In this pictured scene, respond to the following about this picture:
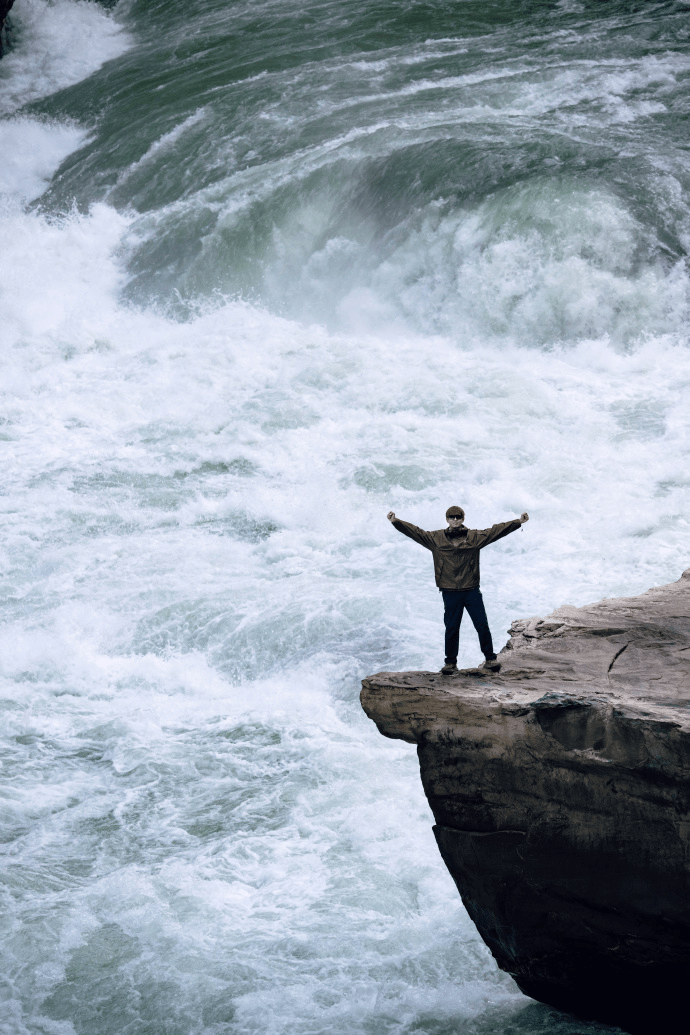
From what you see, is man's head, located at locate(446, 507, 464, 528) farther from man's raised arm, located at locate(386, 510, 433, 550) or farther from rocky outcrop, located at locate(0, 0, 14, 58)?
rocky outcrop, located at locate(0, 0, 14, 58)

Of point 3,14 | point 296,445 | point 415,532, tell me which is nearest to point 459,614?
point 415,532

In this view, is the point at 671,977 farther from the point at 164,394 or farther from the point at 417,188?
the point at 417,188

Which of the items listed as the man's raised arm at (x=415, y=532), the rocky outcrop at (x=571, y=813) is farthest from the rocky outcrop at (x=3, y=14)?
the rocky outcrop at (x=571, y=813)

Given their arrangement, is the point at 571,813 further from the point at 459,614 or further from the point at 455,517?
the point at 455,517

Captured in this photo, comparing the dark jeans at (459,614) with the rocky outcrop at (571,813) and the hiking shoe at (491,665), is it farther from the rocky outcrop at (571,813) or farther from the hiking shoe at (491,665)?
the rocky outcrop at (571,813)

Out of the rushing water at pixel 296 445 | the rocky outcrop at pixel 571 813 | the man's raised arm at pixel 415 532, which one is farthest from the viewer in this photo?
the rushing water at pixel 296 445

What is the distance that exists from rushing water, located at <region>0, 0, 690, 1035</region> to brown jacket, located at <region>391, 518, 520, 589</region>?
2296mm

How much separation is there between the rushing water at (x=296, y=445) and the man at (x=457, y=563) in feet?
6.64

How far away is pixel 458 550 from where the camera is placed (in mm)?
5191

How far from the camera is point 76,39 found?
2591cm

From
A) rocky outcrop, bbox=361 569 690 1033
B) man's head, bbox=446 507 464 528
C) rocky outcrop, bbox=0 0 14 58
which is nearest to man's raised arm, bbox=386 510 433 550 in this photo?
man's head, bbox=446 507 464 528

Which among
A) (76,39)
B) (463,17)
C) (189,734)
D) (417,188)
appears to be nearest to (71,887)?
(189,734)

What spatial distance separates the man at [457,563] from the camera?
17.0ft

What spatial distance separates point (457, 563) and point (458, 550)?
69mm
